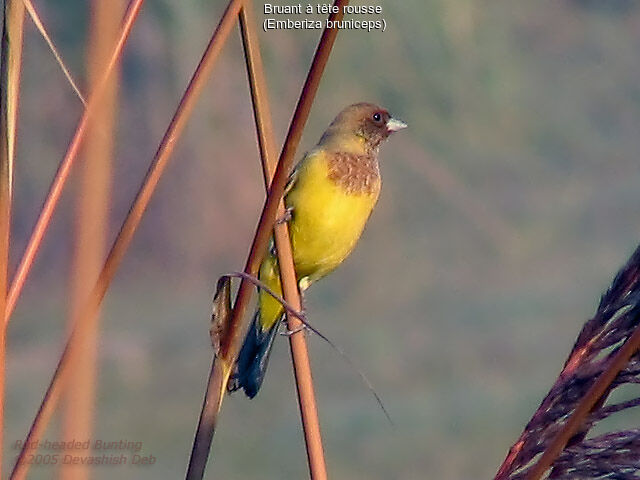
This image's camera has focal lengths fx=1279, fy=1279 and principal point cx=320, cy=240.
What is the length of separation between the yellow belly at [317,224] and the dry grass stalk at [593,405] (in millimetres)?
1374

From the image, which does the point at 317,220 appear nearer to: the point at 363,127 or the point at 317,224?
the point at 317,224

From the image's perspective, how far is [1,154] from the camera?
1199 mm

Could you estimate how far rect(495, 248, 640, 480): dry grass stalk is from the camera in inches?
43.3

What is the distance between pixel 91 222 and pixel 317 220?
1229 mm

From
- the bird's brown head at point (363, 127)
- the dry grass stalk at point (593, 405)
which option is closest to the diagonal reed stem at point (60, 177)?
the dry grass stalk at point (593, 405)

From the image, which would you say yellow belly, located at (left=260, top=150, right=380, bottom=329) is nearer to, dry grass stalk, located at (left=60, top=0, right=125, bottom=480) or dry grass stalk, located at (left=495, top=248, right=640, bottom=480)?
dry grass stalk, located at (left=60, top=0, right=125, bottom=480)

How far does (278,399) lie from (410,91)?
352 cm

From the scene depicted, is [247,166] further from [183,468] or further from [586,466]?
[586,466]

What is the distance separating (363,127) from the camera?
300 cm

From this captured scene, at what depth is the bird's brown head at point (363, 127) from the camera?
295cm

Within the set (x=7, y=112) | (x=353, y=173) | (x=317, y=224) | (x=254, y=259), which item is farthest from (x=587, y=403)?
(x=353, y=173)

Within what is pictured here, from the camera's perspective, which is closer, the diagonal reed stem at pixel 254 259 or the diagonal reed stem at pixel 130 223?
the diagonal reed stem at pixel 254 259

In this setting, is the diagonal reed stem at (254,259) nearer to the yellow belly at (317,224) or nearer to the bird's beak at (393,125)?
the yellow belly at (317,224)

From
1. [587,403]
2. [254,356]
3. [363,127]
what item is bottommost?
[587,403]
